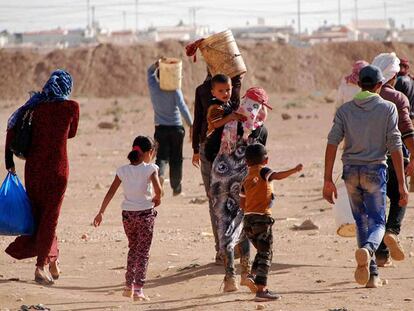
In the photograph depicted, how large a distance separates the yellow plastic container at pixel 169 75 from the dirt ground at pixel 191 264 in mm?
1658

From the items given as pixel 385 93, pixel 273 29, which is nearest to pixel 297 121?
pixel 385 93

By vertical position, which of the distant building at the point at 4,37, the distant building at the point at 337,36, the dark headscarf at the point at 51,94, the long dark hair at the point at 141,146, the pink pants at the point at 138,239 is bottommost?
the pink pants at the point at 138,239

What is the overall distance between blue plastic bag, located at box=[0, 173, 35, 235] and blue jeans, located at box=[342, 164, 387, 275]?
111 inches

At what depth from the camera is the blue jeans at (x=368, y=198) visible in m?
10.2

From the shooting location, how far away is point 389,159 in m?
11.3

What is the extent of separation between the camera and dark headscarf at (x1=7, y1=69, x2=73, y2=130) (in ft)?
36.7

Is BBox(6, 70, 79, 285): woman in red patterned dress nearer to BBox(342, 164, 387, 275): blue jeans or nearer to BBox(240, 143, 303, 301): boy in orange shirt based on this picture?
BBox(240, 143, 303, 301): boy in orange shirt

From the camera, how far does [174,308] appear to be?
31.8ft

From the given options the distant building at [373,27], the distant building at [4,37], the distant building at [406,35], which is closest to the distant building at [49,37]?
the distant building at [4,37]

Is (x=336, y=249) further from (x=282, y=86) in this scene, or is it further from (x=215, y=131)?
(x=282, y=86)

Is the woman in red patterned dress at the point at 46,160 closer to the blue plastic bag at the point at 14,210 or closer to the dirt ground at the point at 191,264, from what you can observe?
the blue plastic bag at the point at 14,210

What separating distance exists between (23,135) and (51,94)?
431 millimetres

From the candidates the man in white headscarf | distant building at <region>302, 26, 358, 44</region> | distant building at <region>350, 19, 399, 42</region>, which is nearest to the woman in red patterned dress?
the man in white headscarf

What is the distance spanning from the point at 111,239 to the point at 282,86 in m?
65.4
